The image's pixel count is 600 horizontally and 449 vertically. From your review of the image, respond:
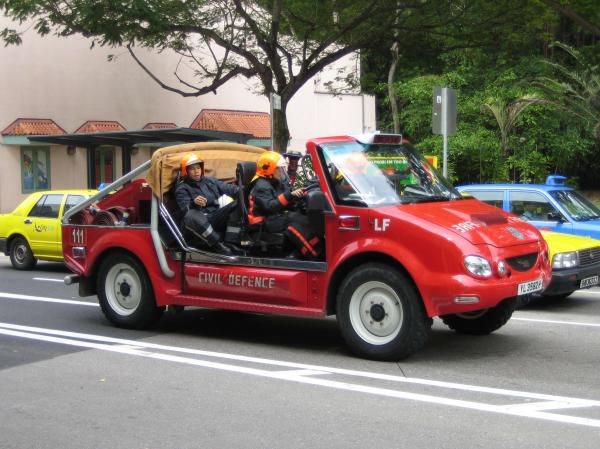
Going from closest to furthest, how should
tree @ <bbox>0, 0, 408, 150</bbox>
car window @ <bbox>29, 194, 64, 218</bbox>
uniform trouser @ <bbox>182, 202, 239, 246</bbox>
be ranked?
uniform trouser @ <bbox>182, 202, 239, 246</bbox>, car window @ <bbox>29, 194, 64, 218</bbox>, tree @ <bbox>0, 0, 408, 150</bbox>

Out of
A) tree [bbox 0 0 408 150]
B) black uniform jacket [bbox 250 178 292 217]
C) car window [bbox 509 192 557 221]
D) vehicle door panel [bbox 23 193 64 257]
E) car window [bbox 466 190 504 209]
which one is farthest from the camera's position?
tree [bbox 0 0 408 150]

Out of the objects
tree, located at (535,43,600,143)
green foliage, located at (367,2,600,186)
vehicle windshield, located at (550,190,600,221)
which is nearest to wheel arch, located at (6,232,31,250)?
vehicle windshield, located at (550,190,600,221)

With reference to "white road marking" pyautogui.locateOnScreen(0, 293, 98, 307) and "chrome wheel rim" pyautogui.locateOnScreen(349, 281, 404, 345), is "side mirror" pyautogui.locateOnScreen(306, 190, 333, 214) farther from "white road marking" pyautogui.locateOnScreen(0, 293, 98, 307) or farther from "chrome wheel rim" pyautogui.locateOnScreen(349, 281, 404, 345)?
"white road marking" pyautogui.locateOnScreen(0, 293, 98, 307)

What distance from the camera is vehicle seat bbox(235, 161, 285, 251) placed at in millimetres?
8350

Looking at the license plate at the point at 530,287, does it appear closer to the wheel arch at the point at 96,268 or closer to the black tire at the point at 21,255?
the wheel arch at the point at 96,268

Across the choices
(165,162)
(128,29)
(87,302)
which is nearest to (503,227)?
(165,162)

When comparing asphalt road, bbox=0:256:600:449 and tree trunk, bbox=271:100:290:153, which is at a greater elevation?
tree trunk, bbox=271:100:290:153

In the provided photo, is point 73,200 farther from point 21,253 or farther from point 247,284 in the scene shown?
point 247,284

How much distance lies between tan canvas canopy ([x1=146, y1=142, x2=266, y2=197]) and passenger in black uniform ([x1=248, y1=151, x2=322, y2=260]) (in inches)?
39.4

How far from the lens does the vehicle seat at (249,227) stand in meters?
8.35

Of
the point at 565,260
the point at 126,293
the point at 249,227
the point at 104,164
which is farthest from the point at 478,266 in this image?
the point at 104,164

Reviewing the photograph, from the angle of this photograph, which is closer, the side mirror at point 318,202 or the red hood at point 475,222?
the red hood at point 475,222

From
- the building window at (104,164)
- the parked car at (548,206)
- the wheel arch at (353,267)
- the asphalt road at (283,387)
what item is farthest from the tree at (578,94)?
the wheel arch at (353,267)

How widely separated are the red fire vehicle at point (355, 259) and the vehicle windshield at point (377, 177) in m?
0.01
